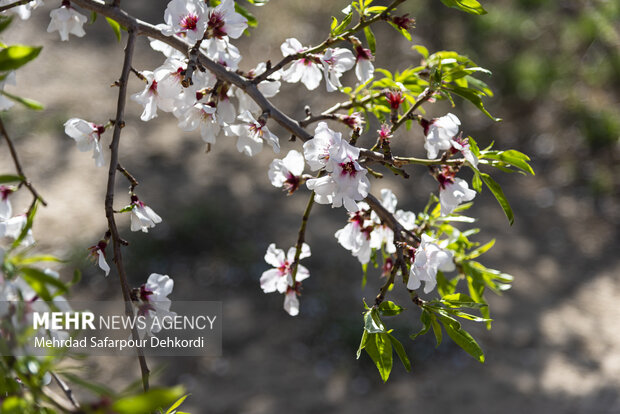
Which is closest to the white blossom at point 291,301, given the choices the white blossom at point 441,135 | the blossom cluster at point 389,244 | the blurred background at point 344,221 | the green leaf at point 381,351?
the blossom cluster at point 389,244

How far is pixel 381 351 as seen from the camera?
2.89ft

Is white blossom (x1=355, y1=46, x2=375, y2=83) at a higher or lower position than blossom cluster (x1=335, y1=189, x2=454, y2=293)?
higher

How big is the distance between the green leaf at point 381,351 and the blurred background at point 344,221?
2040mm

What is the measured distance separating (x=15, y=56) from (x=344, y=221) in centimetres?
324

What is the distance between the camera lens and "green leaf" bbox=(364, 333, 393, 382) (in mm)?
872

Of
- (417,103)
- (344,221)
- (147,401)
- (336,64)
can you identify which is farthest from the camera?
(344,221)

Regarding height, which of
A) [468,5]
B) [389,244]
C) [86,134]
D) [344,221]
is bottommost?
[344,221]

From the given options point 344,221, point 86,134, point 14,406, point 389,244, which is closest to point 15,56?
point 14,406

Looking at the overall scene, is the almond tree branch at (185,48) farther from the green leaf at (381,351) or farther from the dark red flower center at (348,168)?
the green leaf at (381,351)

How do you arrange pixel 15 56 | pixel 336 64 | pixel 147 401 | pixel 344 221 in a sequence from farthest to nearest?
pixel 344 221
pixel 336 64
pixel 15 56
pixel 147 401

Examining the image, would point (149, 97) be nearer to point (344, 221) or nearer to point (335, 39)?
point (335, 39)

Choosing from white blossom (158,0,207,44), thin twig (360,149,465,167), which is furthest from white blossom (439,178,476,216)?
white blossom (158,0,207,44)

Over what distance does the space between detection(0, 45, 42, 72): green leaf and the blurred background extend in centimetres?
241

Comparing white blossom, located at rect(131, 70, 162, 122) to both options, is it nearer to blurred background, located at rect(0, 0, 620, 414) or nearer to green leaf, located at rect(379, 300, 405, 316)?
green leaf, located at rect(379, 300, 405, 316)
